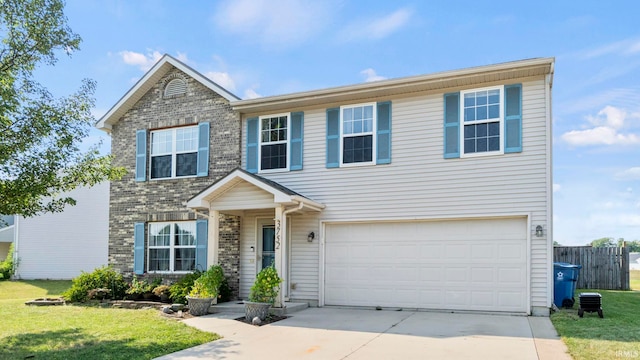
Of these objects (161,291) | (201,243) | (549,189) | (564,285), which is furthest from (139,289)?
(564,285)

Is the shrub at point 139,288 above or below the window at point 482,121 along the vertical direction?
below

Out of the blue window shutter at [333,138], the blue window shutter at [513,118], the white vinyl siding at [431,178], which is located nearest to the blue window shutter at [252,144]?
the white vinyl siding at [431,178]

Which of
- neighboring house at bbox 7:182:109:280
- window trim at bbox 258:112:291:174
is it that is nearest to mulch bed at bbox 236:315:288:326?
window trim at bbox 258:112:291:174

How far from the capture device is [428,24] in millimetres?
12016

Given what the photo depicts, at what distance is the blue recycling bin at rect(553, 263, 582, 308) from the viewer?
11.7 metres

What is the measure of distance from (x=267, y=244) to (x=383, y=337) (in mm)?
5804

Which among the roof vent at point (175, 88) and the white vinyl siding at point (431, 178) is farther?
the roof vent at point (175, 88)

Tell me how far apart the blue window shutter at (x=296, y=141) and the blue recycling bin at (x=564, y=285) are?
22.2 ft

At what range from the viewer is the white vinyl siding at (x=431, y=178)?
1106cm

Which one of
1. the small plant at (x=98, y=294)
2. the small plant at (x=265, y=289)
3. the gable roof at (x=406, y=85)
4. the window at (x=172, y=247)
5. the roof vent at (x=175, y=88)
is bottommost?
the small plant at (x=98, y=294)

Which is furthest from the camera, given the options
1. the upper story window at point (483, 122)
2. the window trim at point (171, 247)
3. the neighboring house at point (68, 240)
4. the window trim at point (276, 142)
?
the neighboring house at point (68, 240)

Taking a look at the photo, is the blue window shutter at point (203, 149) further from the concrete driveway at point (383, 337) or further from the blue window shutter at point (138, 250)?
the concrete driveway at point (383, 337)

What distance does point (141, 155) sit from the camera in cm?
1520

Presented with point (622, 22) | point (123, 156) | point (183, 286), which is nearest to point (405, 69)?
point (622, 22)
